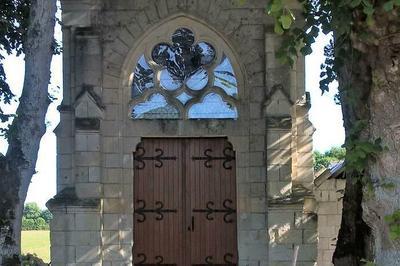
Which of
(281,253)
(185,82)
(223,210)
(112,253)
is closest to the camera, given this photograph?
(281,253)

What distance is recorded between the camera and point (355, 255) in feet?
30.0

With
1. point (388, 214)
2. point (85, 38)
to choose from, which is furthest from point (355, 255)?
point (85, 38)

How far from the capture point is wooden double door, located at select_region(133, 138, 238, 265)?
440 inches

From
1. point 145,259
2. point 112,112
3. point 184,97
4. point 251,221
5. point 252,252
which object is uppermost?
point 184,97

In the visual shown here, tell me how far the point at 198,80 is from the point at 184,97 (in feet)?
1.29

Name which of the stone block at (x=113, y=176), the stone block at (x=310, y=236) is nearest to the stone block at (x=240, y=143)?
the stone block at (x=310, y=236)

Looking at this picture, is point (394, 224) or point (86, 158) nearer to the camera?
point (394, 224)

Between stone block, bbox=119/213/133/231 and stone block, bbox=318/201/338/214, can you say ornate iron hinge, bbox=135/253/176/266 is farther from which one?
stone block, bbox=318/201/338/214

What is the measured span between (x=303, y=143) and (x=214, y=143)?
150cm

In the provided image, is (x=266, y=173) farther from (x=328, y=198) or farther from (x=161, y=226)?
(x=328, y=198)

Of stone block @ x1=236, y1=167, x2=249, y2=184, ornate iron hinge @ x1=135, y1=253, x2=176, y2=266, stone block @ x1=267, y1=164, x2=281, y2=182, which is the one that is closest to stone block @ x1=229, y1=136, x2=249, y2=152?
stone block @ x1=236, y1=167, x2=249, y2=184

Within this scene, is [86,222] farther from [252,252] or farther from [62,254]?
[252,252]

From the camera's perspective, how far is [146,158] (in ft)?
37.1

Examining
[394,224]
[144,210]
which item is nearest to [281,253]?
[144,210]
